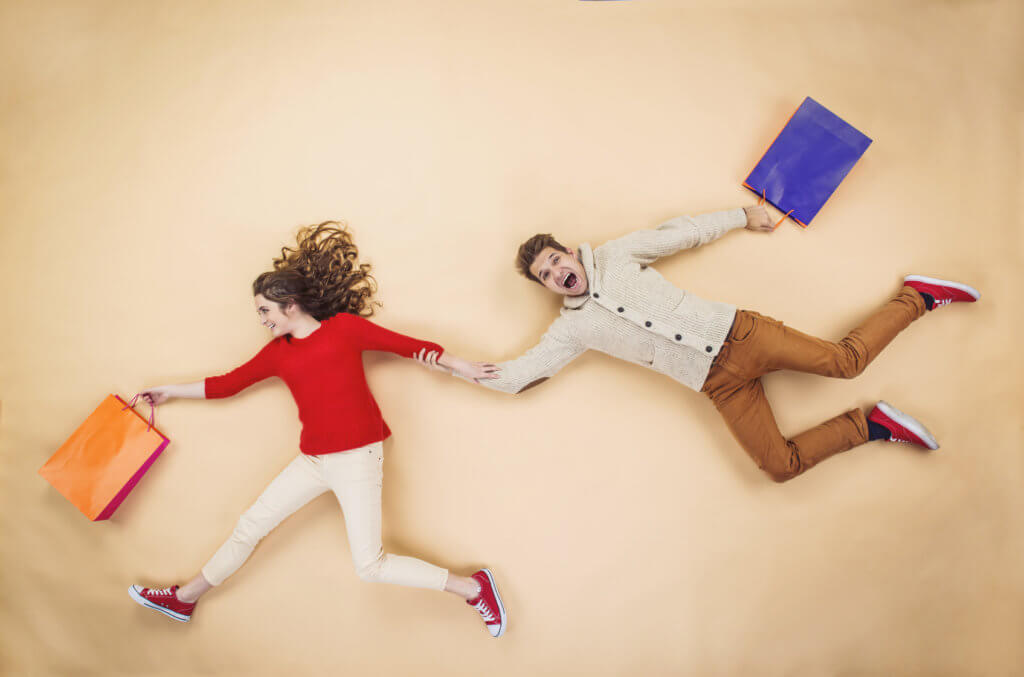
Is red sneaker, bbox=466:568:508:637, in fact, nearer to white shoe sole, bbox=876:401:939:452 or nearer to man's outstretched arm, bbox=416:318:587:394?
man's outstretched arm, bbox=416:318:587:394

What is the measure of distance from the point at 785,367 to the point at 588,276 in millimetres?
772

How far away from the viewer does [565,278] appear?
204 cm

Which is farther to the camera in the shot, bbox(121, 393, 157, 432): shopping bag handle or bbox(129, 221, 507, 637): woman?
bbox(121, 393, 157, 432): shopping bag handle

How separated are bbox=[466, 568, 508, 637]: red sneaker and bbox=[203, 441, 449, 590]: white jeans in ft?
0.54

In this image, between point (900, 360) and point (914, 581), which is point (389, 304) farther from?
point (914, 581)

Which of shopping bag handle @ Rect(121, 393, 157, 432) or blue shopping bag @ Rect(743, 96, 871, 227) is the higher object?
blue shopping bag @ Rect(743, 96, 871, 227)

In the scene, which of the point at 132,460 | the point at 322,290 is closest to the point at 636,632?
the point at 322,290

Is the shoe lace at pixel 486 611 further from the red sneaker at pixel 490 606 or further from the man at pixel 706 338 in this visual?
the man at pixel 706 338

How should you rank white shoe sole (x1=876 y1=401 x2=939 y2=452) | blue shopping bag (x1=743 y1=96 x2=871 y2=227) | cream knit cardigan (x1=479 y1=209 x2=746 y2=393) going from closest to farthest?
1. cream knit cardigan (x1=479 y1=209 x2=746 y2=393)
2. white shoe sole (x1=876 y1=401 x2=939 y2=452)
3. blue shopping bag (x1=743 y1=96 x2=871 y2=227)

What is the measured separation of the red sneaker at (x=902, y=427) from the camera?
6.95ft

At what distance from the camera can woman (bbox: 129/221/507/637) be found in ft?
6.85

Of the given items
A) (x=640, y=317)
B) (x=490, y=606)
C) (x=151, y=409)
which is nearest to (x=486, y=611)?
(x=490, y=606)

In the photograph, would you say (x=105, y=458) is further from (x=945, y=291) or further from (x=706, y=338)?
(x=945, y=291)

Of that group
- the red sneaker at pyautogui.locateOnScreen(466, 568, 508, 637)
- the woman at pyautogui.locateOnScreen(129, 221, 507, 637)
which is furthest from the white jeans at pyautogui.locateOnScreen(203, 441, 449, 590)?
the red sneaker at pyautogui.locateOnScreen(466, 568, 508, 637)
